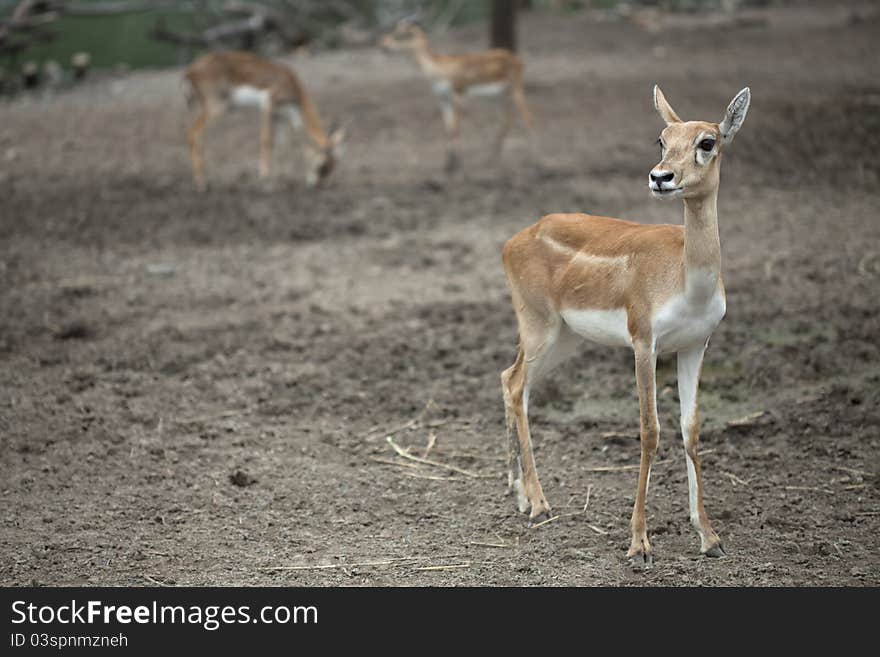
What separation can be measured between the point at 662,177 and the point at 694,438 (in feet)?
3.28

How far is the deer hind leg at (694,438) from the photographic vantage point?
4176 millimetres

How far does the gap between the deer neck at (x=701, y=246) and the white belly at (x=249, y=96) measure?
816 centimetres

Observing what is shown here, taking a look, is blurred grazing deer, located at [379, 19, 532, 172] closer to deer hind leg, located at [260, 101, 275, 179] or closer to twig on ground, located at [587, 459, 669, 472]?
deer hind leg, located at [260, 101, 275, 179]

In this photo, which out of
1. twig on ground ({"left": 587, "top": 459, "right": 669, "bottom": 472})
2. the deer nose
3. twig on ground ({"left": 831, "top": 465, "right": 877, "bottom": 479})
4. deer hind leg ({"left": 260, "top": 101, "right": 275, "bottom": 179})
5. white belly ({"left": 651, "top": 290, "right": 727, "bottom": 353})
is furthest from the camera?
deer hind leg ({"left": 260, "top": 101, "right": 275, "bottom": 179})

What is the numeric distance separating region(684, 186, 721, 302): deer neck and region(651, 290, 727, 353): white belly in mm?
62

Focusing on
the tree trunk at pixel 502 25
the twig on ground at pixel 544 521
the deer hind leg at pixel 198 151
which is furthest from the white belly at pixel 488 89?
the twig on ground at pixel 544 521

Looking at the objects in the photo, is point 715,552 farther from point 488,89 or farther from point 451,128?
point 488,89

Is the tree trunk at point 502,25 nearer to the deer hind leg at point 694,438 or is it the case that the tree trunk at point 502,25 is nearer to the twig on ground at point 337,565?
the deer hind leg at point 694,438

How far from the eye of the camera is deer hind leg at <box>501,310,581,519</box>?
4.60 metres

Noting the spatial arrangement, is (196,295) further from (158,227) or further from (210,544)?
(210,544)

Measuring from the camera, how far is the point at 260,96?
11508 millimetres

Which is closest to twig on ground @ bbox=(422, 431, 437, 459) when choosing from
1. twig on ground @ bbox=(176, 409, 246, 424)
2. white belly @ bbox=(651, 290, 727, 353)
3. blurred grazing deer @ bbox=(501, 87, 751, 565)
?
blurred grazing deer @ bbox=(501, 87, 751, 565)

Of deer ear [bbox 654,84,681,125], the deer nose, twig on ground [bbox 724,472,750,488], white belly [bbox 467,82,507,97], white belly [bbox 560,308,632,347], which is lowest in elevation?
white belly [bbox 467,82,507,97]

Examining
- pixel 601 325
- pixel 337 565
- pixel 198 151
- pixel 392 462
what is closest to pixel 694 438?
pixel 601 325
